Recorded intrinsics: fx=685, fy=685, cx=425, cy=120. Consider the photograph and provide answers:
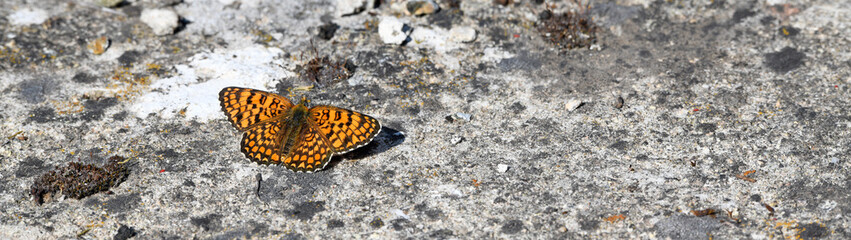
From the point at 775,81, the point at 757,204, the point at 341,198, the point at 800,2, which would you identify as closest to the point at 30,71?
the point at 341,198

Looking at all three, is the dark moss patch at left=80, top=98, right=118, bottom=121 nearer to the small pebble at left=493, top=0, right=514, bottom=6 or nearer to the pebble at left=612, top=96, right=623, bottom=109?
the small pebble at left=493, top=0, right=514, bottom=6

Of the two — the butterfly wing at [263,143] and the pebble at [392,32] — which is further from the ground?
the butterfly wing at [263,143]

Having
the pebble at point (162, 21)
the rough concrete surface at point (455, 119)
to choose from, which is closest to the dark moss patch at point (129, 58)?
the rough concrete surface at point (455, 119)

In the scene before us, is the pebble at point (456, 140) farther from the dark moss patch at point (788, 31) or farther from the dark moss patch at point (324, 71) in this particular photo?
the dark moss patch at point (788, 31)

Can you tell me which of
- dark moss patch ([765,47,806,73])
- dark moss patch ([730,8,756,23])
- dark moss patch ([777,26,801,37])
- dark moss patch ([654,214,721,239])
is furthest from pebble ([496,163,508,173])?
dark moss patch ([777,26,801,37])

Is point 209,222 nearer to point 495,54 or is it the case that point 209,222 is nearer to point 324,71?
point 324,71
